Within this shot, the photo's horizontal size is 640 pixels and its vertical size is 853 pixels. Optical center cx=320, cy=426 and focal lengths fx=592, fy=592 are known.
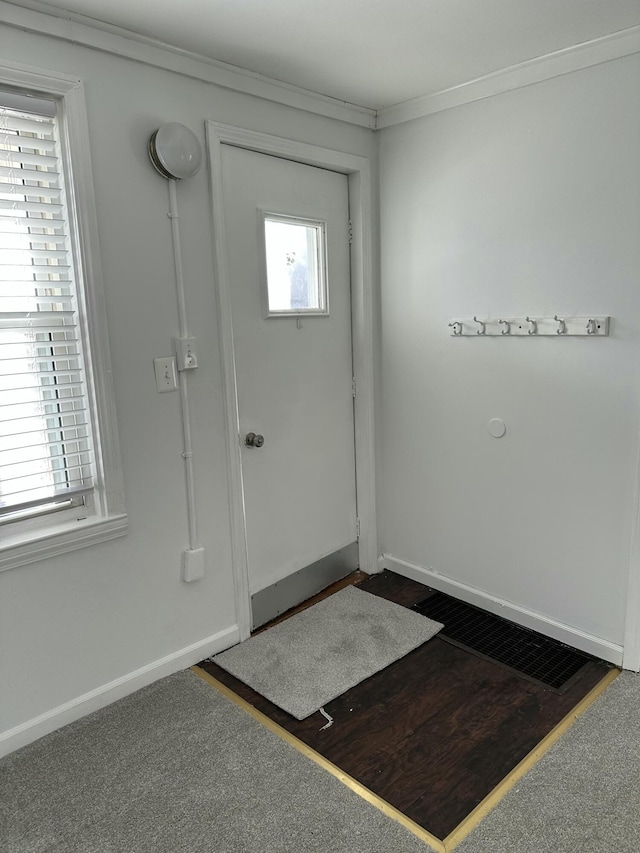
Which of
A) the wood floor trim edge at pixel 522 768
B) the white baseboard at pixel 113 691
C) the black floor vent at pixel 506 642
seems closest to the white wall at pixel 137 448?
the white baseboard at pixel 113 691

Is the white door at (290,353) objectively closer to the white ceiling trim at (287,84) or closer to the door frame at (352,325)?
the door frame at (352,325)

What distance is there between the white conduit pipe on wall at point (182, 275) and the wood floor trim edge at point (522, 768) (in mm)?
1257

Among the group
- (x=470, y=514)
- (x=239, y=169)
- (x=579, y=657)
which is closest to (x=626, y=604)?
(x=579, y=657)

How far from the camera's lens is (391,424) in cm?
307

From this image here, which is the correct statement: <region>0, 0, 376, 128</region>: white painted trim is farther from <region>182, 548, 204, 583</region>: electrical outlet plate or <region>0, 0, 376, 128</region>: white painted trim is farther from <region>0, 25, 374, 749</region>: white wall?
<region>182, 548, 204, 583</region>: electrical outlet plate

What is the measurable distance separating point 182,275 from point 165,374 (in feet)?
1.23

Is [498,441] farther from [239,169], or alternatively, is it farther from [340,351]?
[239,169]

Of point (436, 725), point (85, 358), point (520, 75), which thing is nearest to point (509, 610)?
point (436, 725)

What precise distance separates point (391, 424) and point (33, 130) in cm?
198

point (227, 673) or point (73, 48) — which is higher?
point (73, 48)

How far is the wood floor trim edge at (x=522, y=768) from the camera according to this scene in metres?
1.63

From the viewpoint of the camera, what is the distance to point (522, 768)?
1.85m

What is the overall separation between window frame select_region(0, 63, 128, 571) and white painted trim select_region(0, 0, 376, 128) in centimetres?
14

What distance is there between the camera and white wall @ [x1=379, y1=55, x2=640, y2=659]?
7.17 feet
